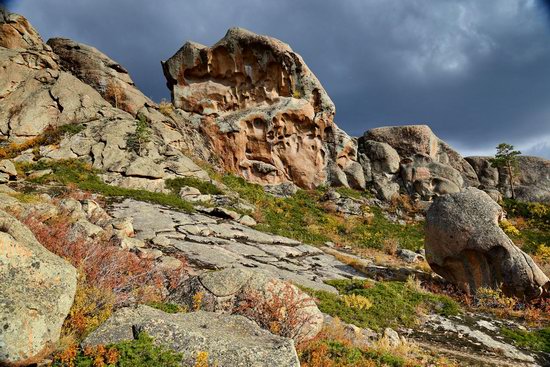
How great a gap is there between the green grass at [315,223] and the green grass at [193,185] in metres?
3.46

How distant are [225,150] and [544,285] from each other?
28260 mm

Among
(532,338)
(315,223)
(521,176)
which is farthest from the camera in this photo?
(521,176)

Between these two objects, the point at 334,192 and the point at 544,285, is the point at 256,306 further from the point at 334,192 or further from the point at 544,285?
the point at 334,192

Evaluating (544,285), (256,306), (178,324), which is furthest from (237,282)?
(544,285)

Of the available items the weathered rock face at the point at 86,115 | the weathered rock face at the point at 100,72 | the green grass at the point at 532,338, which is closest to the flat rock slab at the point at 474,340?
the green grass at the point at 532,338

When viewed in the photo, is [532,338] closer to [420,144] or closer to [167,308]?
[167,308]

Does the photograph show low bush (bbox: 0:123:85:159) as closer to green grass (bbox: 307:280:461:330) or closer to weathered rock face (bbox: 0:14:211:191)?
weathered rock face (bbox: 0:14:211:191)

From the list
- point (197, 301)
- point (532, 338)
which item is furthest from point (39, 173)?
point (532, 338)

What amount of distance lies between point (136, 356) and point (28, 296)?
1.46m

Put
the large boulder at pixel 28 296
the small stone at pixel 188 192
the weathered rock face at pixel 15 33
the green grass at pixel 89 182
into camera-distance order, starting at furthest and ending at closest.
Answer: the weathered rock face at pixel 15 33 < the small stone at pixel 188 192 < the green grass at pixel 89 182 < the large boulder at pixel 28 296

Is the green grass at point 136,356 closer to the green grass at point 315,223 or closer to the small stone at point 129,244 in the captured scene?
the small stone at point 129,244

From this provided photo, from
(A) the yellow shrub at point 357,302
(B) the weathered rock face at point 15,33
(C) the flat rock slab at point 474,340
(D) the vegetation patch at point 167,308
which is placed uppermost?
(B) the weathered rock face at point 15,33

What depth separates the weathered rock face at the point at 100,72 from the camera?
33531 mm

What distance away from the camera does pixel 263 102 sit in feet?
128
